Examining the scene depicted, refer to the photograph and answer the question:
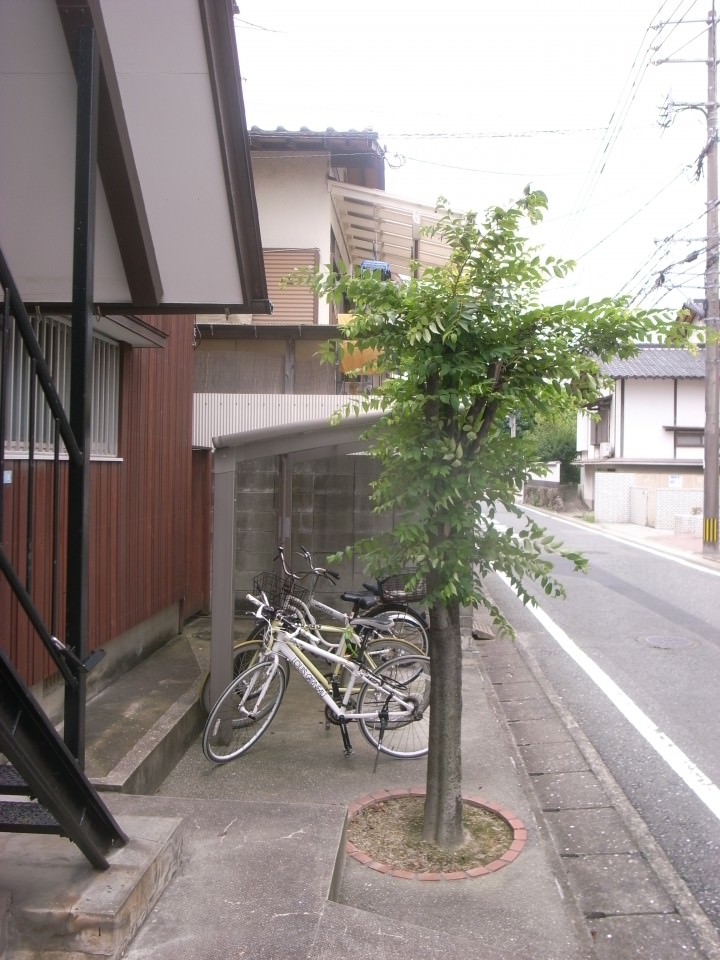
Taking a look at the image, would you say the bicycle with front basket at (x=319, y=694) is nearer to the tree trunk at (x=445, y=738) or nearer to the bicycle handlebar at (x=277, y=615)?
the bicycle handlebar at (x=277, y=615)

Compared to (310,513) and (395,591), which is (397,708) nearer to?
(395,591)

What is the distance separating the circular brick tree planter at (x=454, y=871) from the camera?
4102 mm

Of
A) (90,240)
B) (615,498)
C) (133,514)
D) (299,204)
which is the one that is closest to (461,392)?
(90,240)

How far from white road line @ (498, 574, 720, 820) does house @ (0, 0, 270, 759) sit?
2.73m

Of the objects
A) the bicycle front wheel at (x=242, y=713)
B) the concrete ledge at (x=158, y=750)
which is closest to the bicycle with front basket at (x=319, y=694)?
the bicycle front wheel at (x=242, y=713)

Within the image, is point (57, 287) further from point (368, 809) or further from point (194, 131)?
point (368, 809)

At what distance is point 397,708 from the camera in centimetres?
591

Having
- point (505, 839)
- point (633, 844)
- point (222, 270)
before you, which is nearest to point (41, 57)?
point (222, 270)

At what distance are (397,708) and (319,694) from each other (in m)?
0.60

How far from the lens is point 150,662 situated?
754 centimetres

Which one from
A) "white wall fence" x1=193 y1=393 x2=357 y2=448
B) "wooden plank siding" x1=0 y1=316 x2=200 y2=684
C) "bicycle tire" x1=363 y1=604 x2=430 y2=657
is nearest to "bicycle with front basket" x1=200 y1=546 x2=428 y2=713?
"bicycle tire" x1=363 y1=604 x2=430 y2=657

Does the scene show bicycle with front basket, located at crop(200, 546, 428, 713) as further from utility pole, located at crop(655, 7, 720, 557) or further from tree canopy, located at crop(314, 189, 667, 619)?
utility pole, located at crop(655, 7, 720, 557)

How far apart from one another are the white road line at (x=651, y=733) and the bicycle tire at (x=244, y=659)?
1905 mm

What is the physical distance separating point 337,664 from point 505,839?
1814mm
